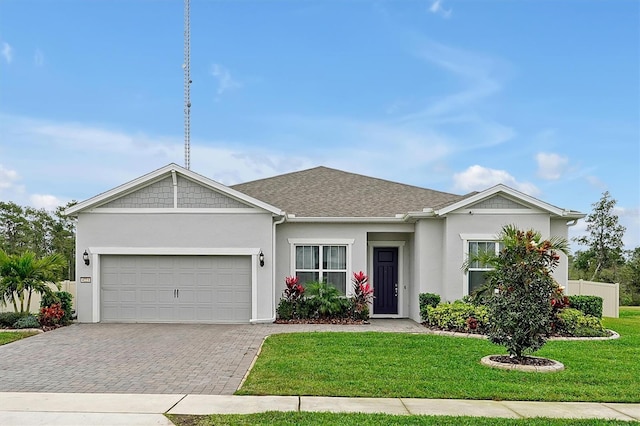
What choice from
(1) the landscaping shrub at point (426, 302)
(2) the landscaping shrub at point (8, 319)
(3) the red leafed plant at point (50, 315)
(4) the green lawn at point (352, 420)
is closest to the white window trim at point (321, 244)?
(1) the landscaping shrub at point (426, 302)

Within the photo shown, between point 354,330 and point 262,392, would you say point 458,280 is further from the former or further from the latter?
point 262,392

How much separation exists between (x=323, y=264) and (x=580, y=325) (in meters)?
7.55

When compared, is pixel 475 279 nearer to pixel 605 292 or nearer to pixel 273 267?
pixel 273 267

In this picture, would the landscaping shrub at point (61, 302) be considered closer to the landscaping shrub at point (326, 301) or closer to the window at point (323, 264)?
the window at point (323, 264)

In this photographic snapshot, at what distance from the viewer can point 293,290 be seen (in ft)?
52.5

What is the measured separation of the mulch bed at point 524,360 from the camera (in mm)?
9354

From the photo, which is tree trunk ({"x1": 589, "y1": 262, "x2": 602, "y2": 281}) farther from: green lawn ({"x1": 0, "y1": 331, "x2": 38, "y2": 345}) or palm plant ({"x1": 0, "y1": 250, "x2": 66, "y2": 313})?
green lawn ({"x1": 0, "y1": 331, "x2": 38, "y2": 345})

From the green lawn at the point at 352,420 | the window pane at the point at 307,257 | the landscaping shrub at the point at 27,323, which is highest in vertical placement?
the window pane at the point at 307,257

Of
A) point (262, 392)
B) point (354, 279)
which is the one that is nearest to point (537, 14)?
point (354, 279)

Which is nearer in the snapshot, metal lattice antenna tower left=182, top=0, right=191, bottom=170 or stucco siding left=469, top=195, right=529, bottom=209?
stucco siding left=469, top=195, right=529, bottom=209

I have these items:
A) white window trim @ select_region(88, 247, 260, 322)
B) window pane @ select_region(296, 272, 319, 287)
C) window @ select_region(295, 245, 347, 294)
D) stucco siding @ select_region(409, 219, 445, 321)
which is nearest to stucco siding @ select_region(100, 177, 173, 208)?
white window trim @ select_region(88, 247, 260, 322)

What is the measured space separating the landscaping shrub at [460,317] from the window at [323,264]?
10.8 ft

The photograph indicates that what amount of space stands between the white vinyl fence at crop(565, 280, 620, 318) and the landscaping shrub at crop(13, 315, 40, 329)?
1729 cm

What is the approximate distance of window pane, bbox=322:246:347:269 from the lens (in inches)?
663
